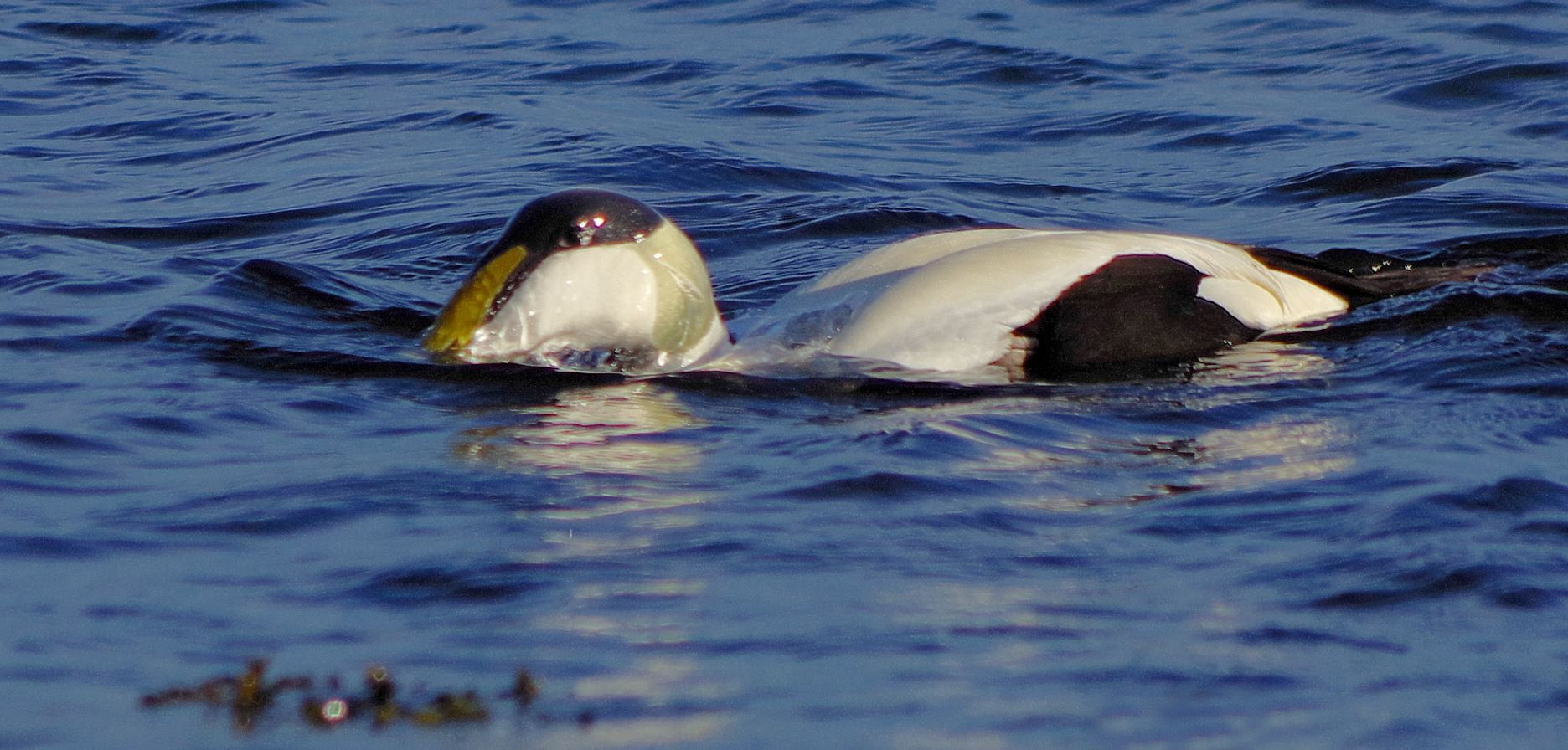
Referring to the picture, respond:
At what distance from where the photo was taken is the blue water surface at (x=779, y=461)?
2.46m

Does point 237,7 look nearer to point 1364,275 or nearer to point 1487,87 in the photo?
point 1487,87

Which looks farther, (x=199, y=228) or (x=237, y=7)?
(x=237, y=7)

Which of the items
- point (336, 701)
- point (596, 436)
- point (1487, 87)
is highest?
point (1487, 87)

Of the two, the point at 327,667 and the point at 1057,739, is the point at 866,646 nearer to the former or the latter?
the point at 1057,739

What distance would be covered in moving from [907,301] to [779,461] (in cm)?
82

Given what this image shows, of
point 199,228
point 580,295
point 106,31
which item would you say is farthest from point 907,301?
point 106,31

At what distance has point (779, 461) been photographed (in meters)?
3.69

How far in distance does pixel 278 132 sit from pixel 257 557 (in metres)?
5.45

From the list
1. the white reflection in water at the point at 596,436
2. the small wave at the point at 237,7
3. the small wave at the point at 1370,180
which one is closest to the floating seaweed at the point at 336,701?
the white reflection in water at the point at 596,436

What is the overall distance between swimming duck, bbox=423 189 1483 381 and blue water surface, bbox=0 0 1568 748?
108 mm

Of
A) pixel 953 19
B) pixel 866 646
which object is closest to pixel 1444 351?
pixel 866 646

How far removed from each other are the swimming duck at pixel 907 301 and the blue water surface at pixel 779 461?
0.11 metres

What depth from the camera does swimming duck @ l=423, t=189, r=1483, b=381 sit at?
434 cm

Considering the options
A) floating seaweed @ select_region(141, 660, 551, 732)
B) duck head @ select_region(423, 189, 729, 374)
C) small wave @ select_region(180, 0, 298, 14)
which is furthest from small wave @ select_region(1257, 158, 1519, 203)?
small wave @ select_region(180, 0, 298, 14)
